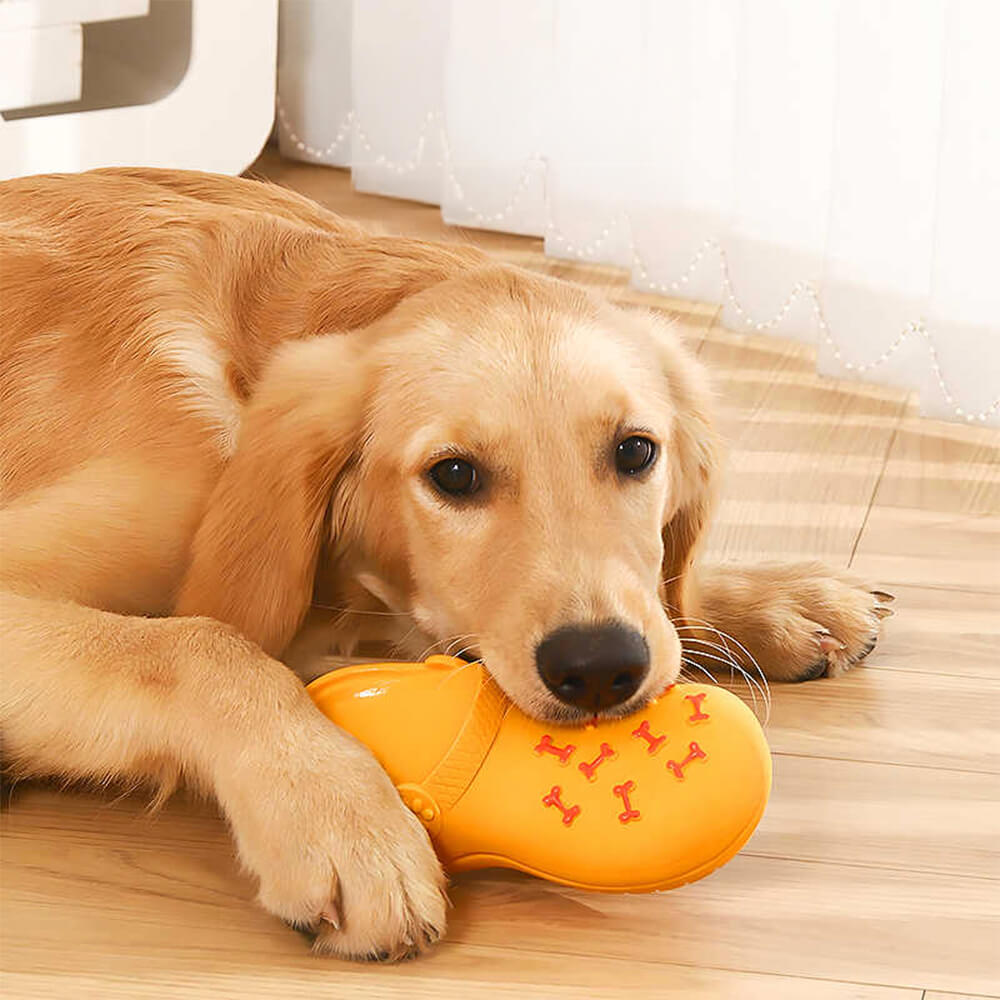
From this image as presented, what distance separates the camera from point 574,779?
156 centimetres

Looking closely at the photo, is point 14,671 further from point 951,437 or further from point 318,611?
point 951,437

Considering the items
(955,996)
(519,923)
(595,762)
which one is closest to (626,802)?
(595,762)

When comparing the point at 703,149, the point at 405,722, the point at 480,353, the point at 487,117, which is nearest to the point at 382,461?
the point at 480,353

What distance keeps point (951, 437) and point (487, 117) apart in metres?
1.72

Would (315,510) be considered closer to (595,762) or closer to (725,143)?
(595,762)

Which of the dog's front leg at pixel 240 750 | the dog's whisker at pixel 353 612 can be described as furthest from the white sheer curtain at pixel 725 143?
the dog's front leg at pixel 240 750

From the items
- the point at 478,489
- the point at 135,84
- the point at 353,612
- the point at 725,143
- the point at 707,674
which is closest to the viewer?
the point at 478,489

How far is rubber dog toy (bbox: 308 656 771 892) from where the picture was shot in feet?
5.01

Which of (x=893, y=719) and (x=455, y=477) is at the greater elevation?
(x=455, y=477)

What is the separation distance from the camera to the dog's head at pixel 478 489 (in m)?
1.63

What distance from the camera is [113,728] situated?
1.69 m

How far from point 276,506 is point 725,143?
212cm

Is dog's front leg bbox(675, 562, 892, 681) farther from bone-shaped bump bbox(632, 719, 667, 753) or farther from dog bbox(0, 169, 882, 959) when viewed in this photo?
bone-shaped bump bbox(632, 719, 667, 753)

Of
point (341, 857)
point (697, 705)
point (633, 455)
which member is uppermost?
point (633, 455)
